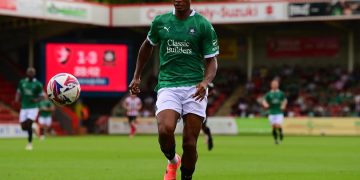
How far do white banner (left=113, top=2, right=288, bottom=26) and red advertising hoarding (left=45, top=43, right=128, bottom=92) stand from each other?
5.20 metres

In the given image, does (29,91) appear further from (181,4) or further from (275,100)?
(181,4)

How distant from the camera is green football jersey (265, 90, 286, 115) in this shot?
3241cm

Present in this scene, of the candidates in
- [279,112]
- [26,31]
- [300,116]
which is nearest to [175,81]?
[279,112]

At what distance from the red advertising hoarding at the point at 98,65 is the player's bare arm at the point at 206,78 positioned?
32053 mm

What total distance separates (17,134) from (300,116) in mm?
15158

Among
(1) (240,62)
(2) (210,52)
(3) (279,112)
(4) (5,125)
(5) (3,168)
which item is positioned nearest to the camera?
(2) (210,52)

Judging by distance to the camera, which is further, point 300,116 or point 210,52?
point 300,116

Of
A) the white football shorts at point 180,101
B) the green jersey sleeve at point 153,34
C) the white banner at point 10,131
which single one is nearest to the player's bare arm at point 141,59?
the green jersey sleeve at point 153,34

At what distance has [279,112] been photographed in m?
32.5

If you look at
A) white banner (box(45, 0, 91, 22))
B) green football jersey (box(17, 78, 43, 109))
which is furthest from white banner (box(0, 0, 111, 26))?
green football jersey (box(17, 78, 43, 109))

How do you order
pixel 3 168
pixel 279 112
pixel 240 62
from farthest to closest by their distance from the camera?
1. pixel 240 62
2. pixel 279 112
3. pixel 3 168

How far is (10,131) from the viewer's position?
41969 millimetres

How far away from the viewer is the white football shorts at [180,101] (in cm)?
1163

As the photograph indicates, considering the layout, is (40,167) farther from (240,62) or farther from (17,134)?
(240,62)
